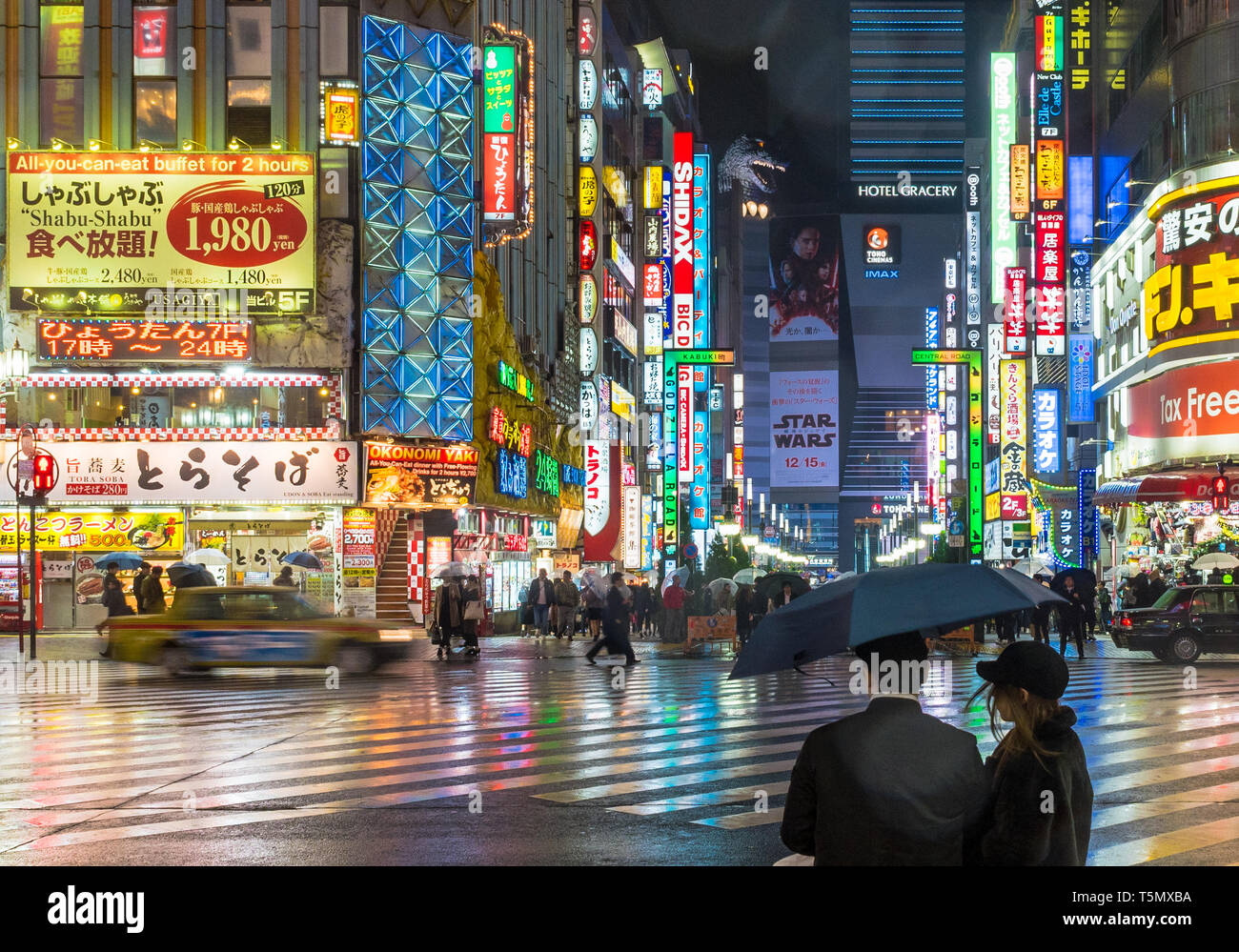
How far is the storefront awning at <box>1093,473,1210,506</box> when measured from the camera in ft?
133

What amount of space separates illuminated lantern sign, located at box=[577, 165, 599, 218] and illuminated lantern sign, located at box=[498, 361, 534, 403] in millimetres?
13929

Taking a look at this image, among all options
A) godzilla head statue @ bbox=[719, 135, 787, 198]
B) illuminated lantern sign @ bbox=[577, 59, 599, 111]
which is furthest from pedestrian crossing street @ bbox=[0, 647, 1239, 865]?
godzilla head statue @ bbox=[719, 135, 787, 198]

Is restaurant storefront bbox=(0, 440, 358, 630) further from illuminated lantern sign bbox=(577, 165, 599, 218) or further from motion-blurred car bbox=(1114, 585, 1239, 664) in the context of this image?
illuminated lantern sign bbox=(577, 165, 599, 218)

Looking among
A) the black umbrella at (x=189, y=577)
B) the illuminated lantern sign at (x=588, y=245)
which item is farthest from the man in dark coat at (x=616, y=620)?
the illuminated lantern sign at (x=588, y=245)

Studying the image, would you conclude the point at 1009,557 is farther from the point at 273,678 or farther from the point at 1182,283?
the point at 273,678

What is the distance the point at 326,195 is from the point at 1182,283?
22.4 m

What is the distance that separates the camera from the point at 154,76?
129 ft

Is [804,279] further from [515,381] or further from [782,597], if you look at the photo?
[782,597]

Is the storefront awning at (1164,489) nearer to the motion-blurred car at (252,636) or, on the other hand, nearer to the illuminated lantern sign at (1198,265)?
the illuminated lantern sign at (1198,265)

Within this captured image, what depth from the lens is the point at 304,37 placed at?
3922cm

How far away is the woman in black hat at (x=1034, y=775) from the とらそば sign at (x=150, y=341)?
116 ft

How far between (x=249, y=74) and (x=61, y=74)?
4.85 m

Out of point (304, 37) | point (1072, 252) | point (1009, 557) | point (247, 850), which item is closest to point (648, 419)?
point (1009, 557)

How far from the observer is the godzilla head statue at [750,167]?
158 meters
